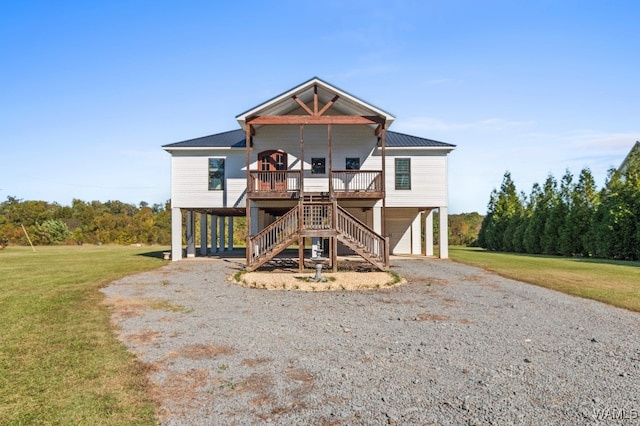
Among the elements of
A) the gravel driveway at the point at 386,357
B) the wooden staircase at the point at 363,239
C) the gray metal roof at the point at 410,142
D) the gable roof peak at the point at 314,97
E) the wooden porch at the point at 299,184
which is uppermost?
the gable roof peak at the point at 314,97

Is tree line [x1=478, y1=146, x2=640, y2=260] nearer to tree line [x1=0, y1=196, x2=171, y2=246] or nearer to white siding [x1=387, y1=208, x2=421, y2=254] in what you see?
white siding [x1=387, y1=208, x2=421, y2=254]

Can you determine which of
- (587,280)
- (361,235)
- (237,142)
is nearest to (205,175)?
(237,142)

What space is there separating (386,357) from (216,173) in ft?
56.3

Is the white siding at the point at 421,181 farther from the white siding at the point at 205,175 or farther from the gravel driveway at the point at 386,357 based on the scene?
the gravel driveway at the point at 386,357

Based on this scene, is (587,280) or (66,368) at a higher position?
(587,280)

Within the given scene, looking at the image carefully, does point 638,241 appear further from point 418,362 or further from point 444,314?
point 418,362

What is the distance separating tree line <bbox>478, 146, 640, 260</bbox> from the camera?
917 inches

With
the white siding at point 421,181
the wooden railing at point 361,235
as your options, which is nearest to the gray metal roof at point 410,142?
the white siding at point 421,181

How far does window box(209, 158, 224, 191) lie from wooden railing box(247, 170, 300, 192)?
239 centimetres

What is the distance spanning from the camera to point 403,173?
2156 centimetres

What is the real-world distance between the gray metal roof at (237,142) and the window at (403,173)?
775mm

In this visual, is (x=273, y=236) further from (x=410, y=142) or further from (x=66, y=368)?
(x=66, y=368)

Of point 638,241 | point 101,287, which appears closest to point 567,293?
point 101,287

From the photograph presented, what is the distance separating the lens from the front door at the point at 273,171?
19.5m
